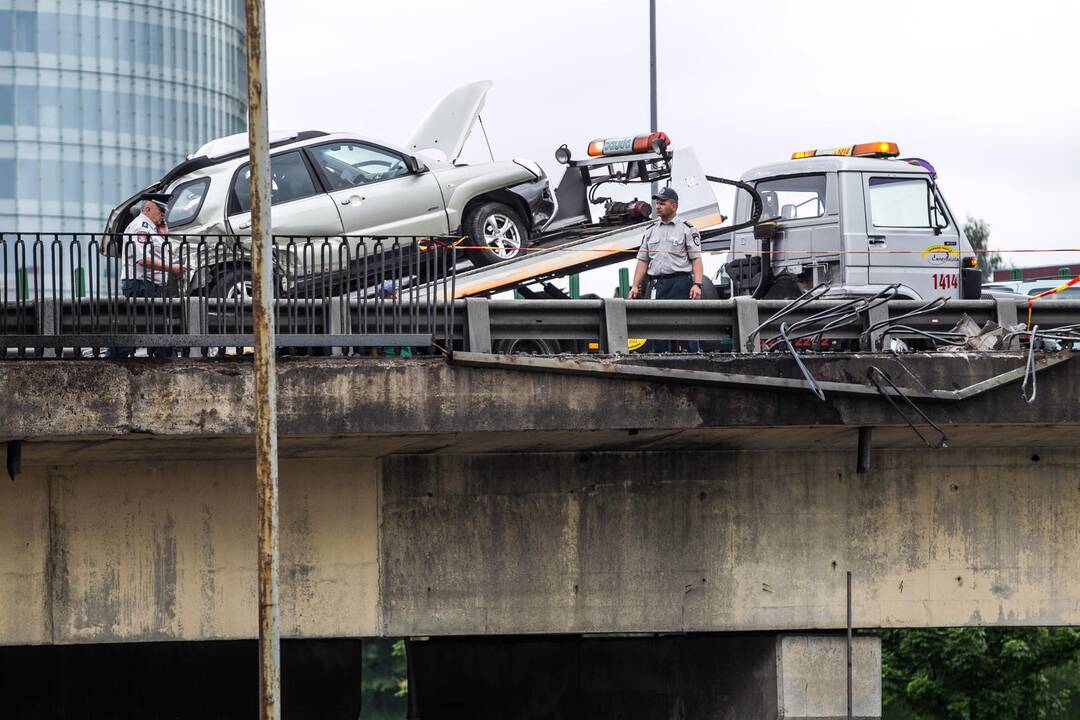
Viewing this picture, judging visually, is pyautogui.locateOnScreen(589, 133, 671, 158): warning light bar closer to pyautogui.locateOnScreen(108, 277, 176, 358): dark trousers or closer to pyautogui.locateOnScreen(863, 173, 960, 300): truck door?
pyautogui.locateOnScreen(863, 173, 960, 300): truck door

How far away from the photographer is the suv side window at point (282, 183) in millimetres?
13383

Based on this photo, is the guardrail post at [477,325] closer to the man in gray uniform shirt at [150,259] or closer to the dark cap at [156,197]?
the man in gray uniform shirt at [150,259]

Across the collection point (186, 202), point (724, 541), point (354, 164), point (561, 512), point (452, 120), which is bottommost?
point (724, 541)

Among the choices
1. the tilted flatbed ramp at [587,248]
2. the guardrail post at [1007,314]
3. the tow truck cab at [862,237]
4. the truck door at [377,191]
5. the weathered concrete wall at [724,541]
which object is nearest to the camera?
the weathered concrete wall at [724,541]

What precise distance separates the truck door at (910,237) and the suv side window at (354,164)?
4957 millimetres

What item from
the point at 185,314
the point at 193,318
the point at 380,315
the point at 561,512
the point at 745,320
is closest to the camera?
the point at 185,314

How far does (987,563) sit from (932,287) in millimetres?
4630

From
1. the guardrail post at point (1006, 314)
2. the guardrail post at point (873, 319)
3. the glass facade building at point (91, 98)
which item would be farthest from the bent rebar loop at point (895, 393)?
the glass facade building at point (91, 98)

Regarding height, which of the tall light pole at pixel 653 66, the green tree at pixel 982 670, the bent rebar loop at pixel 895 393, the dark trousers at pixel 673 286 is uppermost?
the tall light pole at pixel 653 66

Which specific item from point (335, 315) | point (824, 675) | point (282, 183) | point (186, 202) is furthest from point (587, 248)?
point (824, 675)

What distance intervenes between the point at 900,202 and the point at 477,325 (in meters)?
6.76

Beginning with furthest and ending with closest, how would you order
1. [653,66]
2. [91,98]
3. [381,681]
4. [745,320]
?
[91,98]
[381,681]
[653,66]
[745,320]

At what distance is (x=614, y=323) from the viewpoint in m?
10.9

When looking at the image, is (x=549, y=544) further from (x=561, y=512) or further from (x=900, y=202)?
(x=900, y=202)
